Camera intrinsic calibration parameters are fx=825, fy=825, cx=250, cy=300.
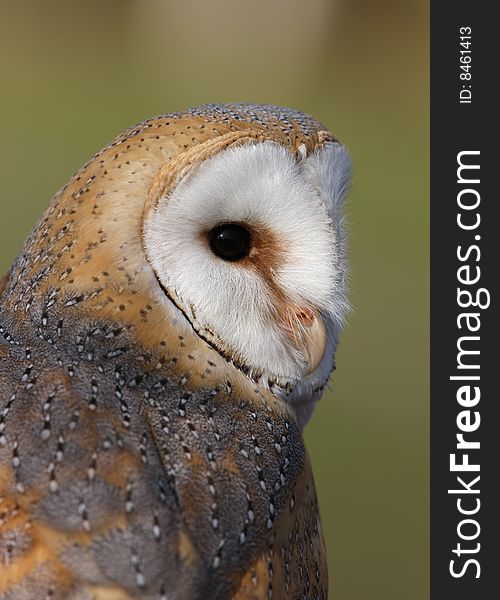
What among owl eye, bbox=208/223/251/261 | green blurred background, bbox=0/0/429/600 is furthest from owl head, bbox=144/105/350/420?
green blurred background, bbox=0/0/429/600

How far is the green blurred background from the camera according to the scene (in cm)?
670

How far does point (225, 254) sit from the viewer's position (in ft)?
5.11

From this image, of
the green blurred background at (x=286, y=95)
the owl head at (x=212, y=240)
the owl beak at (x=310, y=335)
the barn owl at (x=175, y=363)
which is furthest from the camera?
the green blurred background at (x=286, y=95)

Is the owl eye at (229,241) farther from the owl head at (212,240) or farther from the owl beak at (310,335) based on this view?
the owl beak at (310,335)

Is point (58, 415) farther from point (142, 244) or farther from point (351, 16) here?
point (351, 16)

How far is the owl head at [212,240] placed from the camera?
4.94 ft

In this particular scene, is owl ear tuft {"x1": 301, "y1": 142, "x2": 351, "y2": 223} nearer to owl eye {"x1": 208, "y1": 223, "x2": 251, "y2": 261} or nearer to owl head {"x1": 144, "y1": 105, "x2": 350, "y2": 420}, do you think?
owl head {"x1": 144, "y1": 105, "x2": 350, "y2": 420}

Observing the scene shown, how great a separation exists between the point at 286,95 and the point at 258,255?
7284mm

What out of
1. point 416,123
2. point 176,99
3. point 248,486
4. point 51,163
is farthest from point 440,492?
point 416,123

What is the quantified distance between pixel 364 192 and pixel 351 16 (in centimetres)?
185

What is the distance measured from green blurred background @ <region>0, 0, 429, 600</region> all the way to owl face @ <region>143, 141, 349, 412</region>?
4231mm

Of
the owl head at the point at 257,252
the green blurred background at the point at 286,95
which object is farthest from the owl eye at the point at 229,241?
the green blurred background at the point at 286,95

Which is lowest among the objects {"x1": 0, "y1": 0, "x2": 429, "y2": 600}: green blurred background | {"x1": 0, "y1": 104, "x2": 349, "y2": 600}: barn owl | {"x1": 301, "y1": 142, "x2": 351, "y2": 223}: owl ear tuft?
{"x1": 0, "y1": 104, "x2": 349, "y2": 600}: barn owl

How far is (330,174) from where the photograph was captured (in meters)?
1.70
